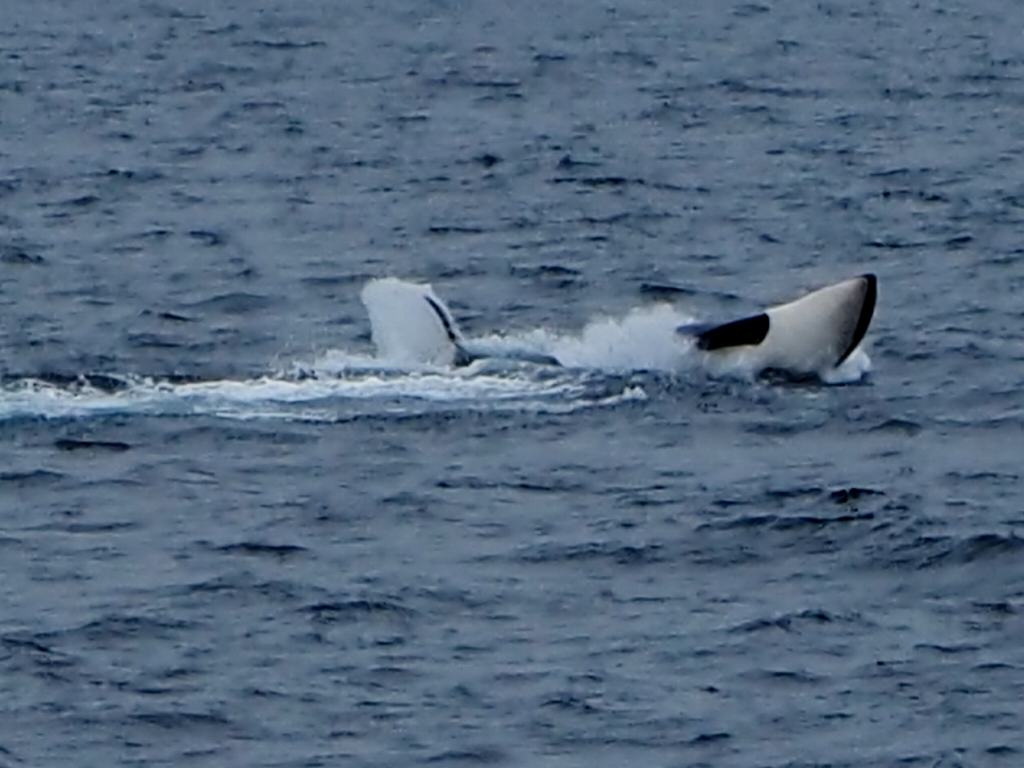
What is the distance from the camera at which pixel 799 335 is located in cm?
3066

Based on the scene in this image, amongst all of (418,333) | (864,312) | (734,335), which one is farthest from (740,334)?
(418,333)

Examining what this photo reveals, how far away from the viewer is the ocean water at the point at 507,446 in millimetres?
20906

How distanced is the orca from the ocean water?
1.23ft

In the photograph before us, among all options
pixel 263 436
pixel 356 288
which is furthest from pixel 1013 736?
pixel 356 288

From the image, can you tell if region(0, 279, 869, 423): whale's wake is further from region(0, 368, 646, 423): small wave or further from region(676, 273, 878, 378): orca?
region(676, 273, 878, 378): orca

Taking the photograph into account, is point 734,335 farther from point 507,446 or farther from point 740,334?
point 507,446

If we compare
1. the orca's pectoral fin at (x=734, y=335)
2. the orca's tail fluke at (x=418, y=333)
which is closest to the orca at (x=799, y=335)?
the orca's pectoral fin at (x=734, y=335)

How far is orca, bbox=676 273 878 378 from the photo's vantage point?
30.5m

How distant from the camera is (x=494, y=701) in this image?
20.9m

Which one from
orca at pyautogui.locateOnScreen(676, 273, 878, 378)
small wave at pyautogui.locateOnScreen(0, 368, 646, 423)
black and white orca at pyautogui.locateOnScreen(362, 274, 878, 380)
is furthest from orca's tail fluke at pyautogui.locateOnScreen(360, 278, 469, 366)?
orca at pyautogui.locateOnScreen(676, 273, 878, 378)

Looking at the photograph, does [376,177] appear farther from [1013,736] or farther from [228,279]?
[1013,736]

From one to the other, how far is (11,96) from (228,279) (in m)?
18.0

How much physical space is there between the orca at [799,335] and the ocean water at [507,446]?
37 centimetres

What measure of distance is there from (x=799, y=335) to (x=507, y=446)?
4303 millimetres
